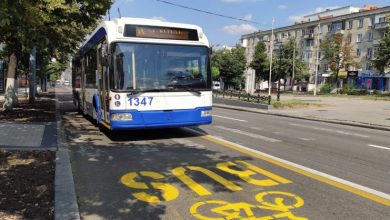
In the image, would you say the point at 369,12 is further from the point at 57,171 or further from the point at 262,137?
the point at 57,171

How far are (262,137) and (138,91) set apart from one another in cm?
409

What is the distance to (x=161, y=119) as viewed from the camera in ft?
37.3

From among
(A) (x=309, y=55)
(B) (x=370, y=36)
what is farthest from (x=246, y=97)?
(A) (x=309, y=55)

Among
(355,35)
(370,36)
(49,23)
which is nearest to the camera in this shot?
(49,23)

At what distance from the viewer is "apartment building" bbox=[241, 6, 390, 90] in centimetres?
7362

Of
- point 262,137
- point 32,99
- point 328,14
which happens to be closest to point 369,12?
point 328,14

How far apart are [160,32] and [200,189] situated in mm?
6046

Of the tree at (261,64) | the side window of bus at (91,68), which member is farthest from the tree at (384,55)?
the side window of bus at (91,68)

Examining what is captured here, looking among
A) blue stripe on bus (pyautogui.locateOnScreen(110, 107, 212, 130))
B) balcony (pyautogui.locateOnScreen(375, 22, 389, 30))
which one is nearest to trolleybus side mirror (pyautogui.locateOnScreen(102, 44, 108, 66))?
blue stripe on bus (pyautogui.locateOnScreen(110, 107, 212, 130))

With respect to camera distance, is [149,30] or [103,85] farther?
[103,85]

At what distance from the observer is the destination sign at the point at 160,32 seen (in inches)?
447

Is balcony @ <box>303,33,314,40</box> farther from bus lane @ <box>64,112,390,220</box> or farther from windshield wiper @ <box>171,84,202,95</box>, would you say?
bus lane @ <box>64,112,390,220</box>

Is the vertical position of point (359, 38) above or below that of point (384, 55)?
above

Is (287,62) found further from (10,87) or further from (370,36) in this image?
(10,87)
